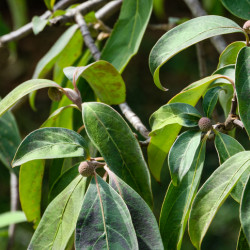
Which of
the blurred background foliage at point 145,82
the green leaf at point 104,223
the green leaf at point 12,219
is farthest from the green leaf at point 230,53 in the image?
the blurred background foliage at point 145,82

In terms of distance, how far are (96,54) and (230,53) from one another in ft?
1.20

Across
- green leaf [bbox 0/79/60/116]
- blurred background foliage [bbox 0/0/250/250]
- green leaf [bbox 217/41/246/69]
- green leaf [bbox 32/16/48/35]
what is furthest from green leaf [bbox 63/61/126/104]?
blurred background foliage [bbox 0/0/250/250]

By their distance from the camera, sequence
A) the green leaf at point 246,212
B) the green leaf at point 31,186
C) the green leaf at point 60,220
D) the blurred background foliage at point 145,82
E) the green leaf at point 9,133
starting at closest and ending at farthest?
the green leaf at point 246,212 < the green leaf at point 60,220 < the green leaf at point 31,186 < the green leaf at point 9,133 < the blurred background foliage at point 145,82

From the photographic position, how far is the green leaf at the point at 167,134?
2.22 feet

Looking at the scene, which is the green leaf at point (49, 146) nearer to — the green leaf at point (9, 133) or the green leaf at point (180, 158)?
the green leaf at point (180, 158)

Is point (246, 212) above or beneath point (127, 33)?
beneath

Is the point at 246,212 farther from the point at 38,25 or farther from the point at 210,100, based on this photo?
the point at 38,25

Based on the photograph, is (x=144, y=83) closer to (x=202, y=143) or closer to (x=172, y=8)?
(x=172, y=8)

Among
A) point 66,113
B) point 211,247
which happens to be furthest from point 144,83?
point 66,113

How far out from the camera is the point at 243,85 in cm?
56

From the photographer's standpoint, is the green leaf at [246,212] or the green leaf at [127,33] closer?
the green leaf at [246,212]

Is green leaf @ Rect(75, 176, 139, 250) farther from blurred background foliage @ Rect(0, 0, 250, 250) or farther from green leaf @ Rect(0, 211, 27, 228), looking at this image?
blurred background foliage @ Rect(0, 0, 250, 250)

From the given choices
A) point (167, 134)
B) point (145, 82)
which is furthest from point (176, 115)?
point (145, 82)

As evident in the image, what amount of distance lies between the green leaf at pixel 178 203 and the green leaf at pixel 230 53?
0.14 meters
